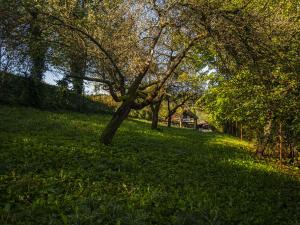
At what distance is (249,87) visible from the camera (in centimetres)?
1644

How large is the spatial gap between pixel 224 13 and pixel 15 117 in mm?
15469

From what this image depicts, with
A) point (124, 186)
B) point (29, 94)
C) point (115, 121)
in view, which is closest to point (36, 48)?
point (115, 121)

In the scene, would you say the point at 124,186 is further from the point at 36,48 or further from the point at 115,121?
the point at 36,48

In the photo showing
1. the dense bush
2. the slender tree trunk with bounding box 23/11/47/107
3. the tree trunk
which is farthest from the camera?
the dense bush

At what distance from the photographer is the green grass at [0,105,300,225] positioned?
873 centimetres

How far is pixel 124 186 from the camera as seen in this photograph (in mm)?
11242

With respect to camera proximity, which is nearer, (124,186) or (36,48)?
(124,186)

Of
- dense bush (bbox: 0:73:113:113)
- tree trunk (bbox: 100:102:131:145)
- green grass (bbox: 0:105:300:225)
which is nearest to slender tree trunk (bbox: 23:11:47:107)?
green grass (bbox: 0:105:300:225)

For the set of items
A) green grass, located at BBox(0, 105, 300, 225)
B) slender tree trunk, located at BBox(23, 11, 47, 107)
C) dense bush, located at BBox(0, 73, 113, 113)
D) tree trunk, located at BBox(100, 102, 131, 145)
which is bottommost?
green grass, located at BBox(0, 105, 300, 225)

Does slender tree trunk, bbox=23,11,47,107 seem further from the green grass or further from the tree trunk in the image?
the tree trunk

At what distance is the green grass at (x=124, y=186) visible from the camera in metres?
8.73

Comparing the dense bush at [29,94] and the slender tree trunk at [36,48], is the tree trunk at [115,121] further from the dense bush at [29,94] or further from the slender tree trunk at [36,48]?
the dense bush at [29,94]

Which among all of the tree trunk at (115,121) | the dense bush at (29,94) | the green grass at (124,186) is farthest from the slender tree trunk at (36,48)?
the dense bush at (29,94)

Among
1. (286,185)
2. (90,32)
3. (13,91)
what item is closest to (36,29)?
(90,32)
